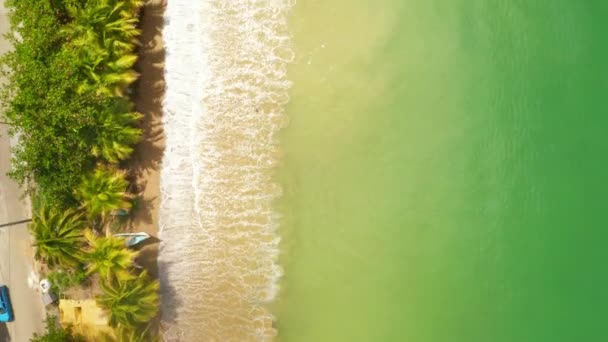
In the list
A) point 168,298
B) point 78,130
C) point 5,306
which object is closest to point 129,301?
point 168,298

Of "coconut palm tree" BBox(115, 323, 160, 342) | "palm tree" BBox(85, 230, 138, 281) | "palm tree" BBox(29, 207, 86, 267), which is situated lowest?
"coconut palm tree" BBox(115, 323, 160, 342)

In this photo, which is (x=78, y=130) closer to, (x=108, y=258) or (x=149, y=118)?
(x=149, y=118)

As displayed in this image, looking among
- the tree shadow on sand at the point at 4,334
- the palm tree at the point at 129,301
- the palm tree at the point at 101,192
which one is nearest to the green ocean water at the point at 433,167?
the palm tree at the point at 129,301

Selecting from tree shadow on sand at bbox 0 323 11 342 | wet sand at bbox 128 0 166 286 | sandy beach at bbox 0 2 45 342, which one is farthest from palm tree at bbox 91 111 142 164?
tree shadow on sand at bbox 0 323 11 342

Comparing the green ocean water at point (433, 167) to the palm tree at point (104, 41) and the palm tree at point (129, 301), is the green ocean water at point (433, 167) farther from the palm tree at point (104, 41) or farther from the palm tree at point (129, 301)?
the palm tree at point (104, 41)

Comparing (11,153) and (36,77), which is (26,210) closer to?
(11,153)

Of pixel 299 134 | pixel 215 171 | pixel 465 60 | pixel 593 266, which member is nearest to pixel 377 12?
pixel 465 60

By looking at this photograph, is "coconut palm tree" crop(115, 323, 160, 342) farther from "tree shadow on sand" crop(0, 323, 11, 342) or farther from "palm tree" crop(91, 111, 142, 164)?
"palm tree" crop(91, 111, 142, 164)
